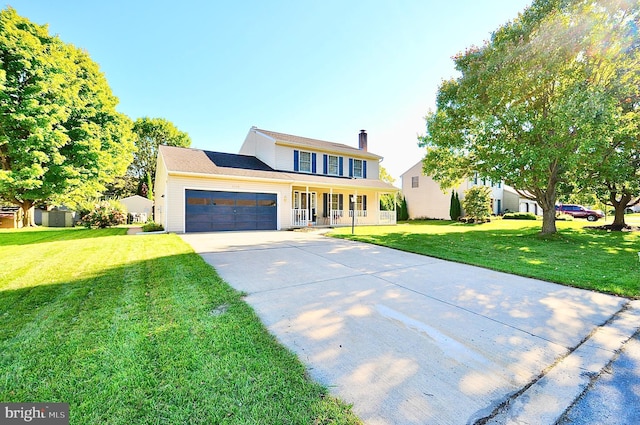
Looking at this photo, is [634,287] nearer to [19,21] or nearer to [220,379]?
[220,379]

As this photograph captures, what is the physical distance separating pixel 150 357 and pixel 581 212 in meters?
37.4

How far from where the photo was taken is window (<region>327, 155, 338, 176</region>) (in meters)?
19.0

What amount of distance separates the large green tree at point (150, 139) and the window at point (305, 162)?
74.3 feet

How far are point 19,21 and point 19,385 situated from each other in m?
20.2

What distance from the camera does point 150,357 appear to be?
2.39 meters

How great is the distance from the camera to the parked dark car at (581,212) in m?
25.9

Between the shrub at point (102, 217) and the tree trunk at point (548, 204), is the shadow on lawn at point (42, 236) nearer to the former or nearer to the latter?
the shrub at point (102, 217)

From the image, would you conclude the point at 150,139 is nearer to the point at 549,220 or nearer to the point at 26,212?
the point at 26,212

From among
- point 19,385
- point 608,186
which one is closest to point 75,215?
point 19,385

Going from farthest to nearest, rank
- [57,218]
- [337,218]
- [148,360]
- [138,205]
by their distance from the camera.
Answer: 1. [138,205]
2. [57,218]
3. [337,218]
4. [148,360]

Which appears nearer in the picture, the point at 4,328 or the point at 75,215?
the point at 4,328

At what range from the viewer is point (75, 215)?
19562 millimetres

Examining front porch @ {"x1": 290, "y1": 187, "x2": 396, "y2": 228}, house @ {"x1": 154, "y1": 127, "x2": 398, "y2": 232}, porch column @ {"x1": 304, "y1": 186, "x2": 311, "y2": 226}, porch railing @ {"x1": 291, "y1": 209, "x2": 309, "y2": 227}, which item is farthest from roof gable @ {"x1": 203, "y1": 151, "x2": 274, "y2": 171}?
porch railing @ {"x1": 291, "y1": 209, "x2": 309, "y2": 227}
